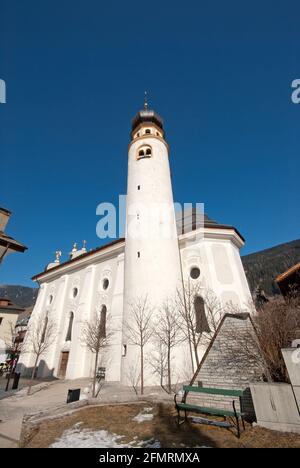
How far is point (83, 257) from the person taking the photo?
29141mm

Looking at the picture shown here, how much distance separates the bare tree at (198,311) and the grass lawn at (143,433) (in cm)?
902

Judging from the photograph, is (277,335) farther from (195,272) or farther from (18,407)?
(195,272)

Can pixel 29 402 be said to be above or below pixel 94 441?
above

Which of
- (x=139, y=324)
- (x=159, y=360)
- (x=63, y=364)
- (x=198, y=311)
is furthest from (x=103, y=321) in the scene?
(x=198, y=311)

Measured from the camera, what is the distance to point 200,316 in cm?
1952

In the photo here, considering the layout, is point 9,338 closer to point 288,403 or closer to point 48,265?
point 48,265

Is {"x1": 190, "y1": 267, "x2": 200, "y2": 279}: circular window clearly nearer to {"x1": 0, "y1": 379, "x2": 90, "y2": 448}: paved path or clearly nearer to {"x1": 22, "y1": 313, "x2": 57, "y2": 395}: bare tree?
{"x1": 0, "y1": 379, "x2": 90, "y2": 448}: paved path

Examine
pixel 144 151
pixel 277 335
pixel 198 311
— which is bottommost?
pixel 277 335

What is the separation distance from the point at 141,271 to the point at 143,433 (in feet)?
44.4

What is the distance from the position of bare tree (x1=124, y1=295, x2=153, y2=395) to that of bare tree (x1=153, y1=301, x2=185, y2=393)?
0.69m

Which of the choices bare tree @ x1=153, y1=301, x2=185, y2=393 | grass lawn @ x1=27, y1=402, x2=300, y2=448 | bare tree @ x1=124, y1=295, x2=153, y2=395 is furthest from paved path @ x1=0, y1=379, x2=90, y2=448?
bare tree @ x1=153, y1=301, x2=185, y2=393

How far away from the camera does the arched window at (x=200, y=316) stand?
60.7 feet

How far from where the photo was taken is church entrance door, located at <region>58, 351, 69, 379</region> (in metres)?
24.5

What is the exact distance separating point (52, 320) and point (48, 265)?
14017 mm
